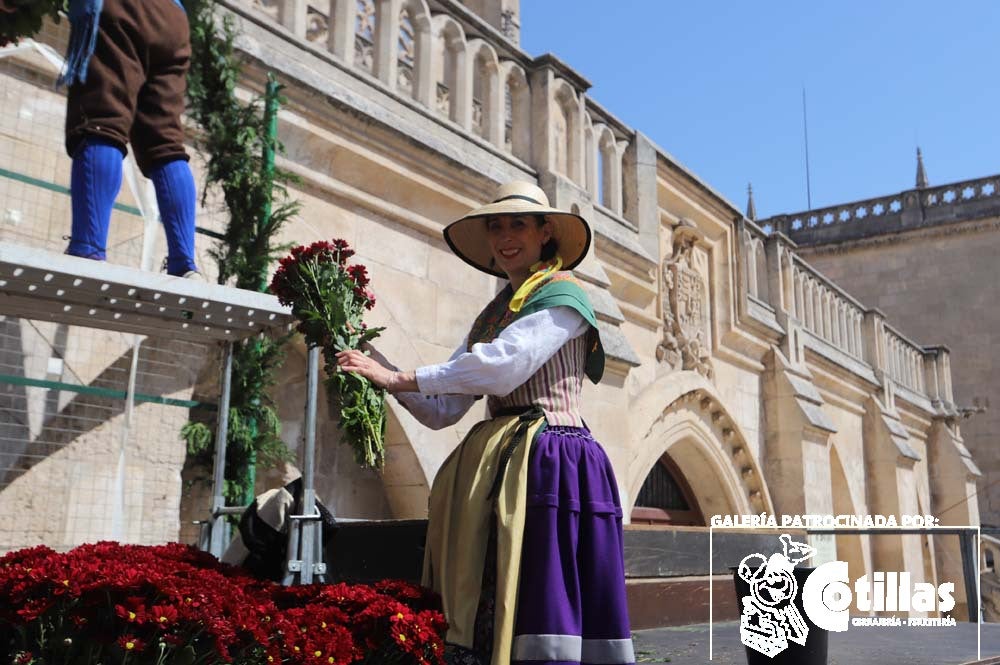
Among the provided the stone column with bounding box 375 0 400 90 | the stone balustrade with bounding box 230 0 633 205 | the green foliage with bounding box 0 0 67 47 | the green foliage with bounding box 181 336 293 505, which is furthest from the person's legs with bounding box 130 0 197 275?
the stone column with bounding box 375 0 400 90

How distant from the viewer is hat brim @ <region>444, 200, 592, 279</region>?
284 cm

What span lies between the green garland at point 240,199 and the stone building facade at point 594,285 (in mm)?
244

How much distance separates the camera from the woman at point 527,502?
2.47m

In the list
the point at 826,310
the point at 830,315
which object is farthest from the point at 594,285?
the point at 830,315

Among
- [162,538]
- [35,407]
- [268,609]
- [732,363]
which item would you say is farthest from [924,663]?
[732,363]

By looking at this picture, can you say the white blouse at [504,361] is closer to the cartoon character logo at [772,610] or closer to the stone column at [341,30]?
the cartoon character logo at [772,610]

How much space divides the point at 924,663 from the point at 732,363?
6.44 m

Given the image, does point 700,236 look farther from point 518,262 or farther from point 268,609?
point 268,609

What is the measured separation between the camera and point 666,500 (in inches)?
384

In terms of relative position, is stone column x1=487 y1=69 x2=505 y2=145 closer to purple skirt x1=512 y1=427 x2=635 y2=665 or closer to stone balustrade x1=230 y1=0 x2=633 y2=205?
stone balustrade x1=230 y1=0 x2=633 y2=205

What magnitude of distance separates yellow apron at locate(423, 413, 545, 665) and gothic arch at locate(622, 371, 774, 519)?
5503 millimetres

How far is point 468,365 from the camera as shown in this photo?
2584 millimetres

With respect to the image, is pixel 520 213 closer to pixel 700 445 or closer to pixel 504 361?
pixel 504 361

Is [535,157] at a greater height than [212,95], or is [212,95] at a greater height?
[535,157]
